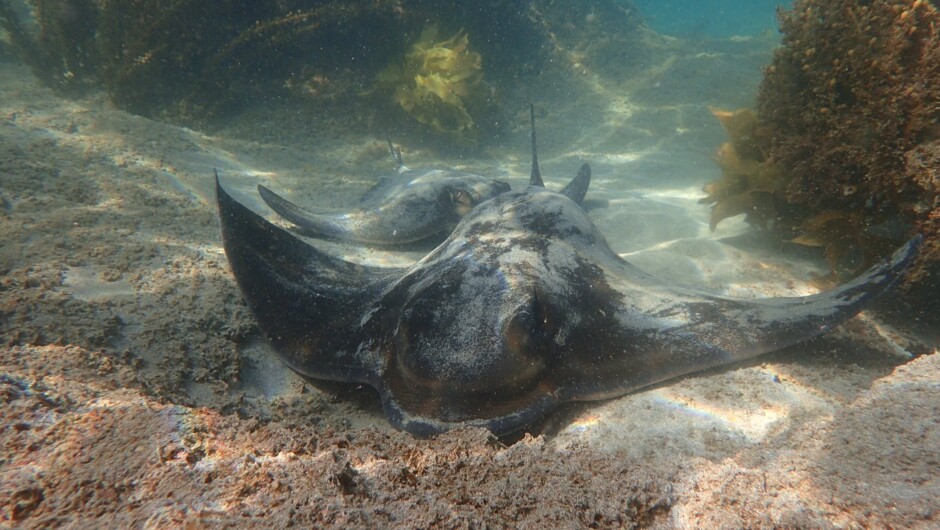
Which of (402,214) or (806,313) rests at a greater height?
(402,214)

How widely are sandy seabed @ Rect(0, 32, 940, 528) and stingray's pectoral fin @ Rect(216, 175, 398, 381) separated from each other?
1.16 ft

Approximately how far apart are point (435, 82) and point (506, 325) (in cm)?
966

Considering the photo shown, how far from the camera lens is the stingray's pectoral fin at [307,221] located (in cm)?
561

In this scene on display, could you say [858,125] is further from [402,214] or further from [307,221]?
[307,221]

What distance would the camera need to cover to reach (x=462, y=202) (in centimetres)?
585

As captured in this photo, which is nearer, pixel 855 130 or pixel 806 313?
pixel 806 313

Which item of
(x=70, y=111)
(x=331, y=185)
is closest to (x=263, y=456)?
(x=331, y=185)

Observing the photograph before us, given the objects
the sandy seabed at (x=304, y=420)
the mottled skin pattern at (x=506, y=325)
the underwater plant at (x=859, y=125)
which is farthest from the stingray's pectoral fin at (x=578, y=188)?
the mottled skin pattern at (x=506, y=325)

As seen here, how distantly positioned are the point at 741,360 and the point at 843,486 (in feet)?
4.52

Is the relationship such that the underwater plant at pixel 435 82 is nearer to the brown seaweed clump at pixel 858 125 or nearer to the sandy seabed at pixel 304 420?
the sandy seabed at pixel 304 420

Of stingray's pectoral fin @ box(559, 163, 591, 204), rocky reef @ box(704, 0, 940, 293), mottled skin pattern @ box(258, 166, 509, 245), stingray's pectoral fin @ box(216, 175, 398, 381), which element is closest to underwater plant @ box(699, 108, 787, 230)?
rocky reef @ box(704, 0, 940, 293)

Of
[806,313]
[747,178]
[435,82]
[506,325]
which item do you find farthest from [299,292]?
[435,82]

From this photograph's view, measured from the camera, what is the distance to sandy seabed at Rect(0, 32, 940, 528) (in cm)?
131

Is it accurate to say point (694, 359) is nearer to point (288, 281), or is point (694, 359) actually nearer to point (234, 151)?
point (288, 281)
